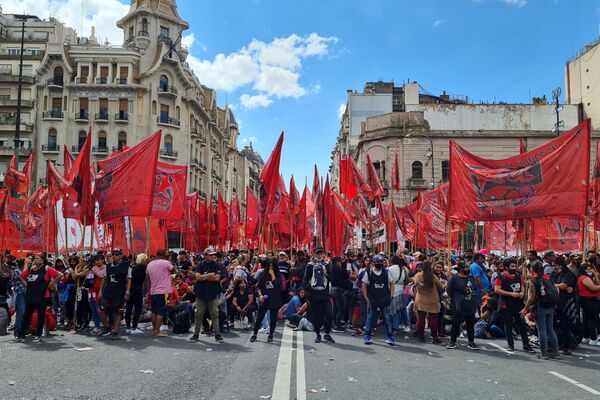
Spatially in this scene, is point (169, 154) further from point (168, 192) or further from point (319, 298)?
point (319, 298)

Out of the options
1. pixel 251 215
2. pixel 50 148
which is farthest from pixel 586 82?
pixel 50 148

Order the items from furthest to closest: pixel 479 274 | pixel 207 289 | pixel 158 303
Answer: pixel 479 274 < pixel 158 303 < pixel 207 289

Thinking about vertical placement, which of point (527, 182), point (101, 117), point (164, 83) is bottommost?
point (527, 182)

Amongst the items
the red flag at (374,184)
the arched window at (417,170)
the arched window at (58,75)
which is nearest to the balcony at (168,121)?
the arched window at (58,75)

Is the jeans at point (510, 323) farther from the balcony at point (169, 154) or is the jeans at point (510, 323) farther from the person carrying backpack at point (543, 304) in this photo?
the balcony at point (169, 154)

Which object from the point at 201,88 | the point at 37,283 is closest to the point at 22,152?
the point at 201,88

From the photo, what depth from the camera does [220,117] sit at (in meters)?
73.3

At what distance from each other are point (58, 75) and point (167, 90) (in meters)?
10.5

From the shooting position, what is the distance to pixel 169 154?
50.6 m

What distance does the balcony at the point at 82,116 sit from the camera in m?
49.1

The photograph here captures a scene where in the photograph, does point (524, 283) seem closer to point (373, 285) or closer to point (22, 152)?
point (373, 285)

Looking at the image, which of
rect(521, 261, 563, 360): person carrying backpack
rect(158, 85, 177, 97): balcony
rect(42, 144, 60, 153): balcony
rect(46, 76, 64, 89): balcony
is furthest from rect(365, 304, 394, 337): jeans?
rect(46, 76, 64, 89): balcony

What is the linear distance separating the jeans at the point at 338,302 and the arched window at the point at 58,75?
46917mm

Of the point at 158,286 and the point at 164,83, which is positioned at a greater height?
the point at 164,83
